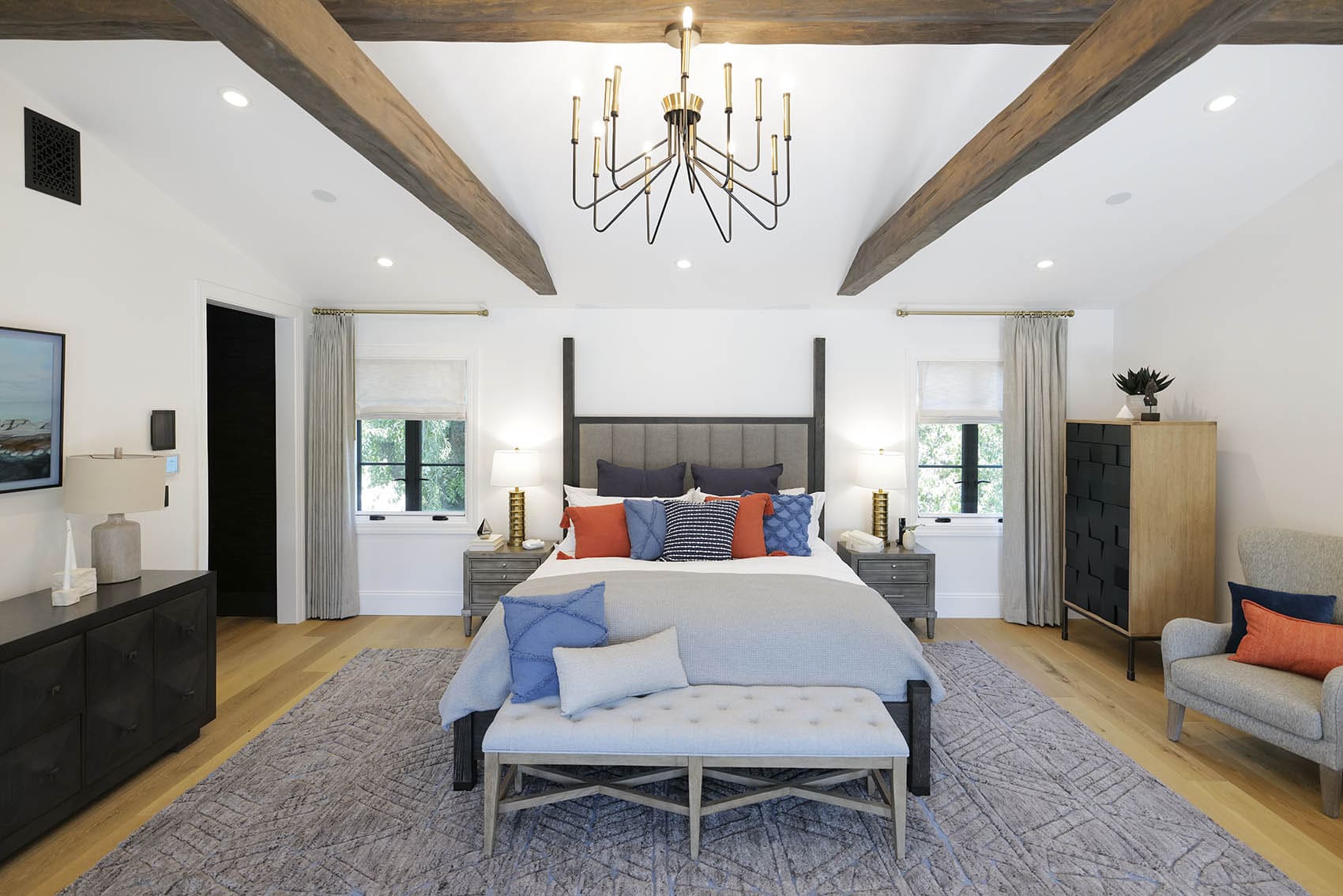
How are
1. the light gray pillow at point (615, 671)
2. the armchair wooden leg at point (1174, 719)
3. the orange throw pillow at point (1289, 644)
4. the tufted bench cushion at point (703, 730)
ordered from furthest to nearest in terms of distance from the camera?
the armchair wooden leg at point (1174, 719) → the orange throw pillow at point (1289, 644) → the light gray pillow at point (615, 671) → the tufted bench cushion at point (703, 730)

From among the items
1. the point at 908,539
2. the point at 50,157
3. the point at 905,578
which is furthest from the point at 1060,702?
the point at 50,157

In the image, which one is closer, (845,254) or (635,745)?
(635,745)

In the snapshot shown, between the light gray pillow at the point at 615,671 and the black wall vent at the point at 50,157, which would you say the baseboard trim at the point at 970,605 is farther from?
the black wall vent at the point at 50,157

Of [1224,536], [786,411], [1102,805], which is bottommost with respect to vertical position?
[1102,805]

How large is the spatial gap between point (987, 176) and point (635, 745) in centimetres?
236

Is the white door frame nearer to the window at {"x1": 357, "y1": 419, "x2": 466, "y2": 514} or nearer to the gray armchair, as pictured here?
the window at {"x1": 357, "y1": 419, "x2": 466, "y2": 514}

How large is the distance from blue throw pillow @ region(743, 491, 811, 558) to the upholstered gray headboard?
712 millimetres

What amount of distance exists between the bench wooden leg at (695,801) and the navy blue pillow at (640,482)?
246 cm

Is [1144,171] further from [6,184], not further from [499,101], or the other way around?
[6,184]

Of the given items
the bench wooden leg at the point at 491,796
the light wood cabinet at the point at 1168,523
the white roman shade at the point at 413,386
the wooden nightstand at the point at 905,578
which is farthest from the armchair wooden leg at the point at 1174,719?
the white roman shade at the point at 413,386

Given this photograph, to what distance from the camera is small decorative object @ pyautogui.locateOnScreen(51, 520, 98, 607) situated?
255cm

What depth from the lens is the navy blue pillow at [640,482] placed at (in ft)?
15.1

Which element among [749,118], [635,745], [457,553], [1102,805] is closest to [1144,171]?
[749,118]

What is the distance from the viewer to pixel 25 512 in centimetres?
274
